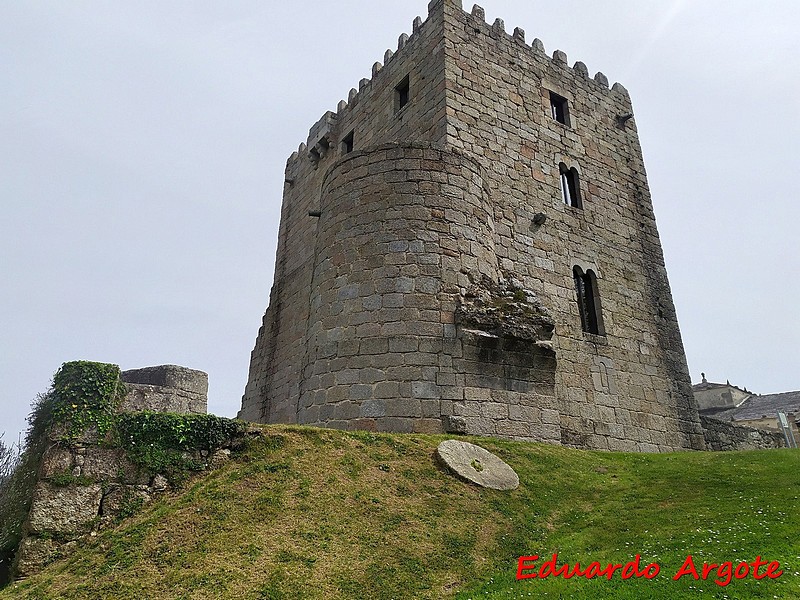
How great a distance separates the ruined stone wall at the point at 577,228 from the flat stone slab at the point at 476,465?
459 centimetres

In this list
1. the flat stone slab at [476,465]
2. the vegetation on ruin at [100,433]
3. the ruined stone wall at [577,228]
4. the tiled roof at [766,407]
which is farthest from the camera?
the tiled roof at [766,407]

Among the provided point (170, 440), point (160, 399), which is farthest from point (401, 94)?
point (170, 440)

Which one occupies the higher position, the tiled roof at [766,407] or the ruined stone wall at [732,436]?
the tiled roof at [766,407]

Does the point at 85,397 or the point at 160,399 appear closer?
the point at 85,397

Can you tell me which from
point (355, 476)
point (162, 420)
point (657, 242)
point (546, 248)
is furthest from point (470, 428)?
point (657, 242)

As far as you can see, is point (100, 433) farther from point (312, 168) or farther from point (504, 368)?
point (312, 168)

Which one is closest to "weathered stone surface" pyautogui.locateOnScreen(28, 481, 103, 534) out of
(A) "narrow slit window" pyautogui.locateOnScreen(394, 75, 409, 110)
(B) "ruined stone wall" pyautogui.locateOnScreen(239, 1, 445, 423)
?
(B) "ruined stone wall" pyautogui.locateOnScreen(239, 1, 445, 423)

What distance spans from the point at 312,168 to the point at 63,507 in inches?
632

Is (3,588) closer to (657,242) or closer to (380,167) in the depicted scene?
(380,167)

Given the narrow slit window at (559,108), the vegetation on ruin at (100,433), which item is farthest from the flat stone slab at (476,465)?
the narrow slit window at (559,108)

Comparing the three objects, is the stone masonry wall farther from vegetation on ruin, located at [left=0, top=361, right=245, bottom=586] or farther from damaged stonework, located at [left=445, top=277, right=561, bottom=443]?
damaged stonework, located at [left=445, top=277, right=561, bottom=443]

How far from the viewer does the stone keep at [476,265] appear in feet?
35.4

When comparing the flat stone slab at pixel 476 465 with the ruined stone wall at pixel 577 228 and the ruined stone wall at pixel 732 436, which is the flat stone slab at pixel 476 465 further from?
the ruined stone wall at pixel 732 436

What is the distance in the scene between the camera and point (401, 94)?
16953 mm
